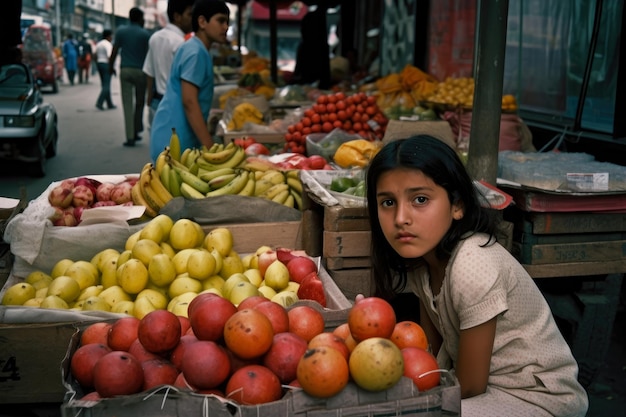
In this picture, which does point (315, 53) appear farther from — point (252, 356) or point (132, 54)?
point (252, 356)

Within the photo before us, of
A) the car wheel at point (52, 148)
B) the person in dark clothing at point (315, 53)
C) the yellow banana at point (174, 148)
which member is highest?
the person in dark clothing at point (315, 53)

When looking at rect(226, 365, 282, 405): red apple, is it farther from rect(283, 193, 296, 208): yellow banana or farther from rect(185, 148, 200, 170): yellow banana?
rect(185, 148, 200, 170): yellow banana

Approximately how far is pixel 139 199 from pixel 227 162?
705 mm

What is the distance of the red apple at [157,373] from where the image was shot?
6.31ft

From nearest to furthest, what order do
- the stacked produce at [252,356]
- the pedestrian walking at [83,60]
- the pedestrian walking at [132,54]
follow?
1. the stacked produce at [252,356]
2. the pedestrian walking at [132,54]
3. the pedestrian walking at [83,60]

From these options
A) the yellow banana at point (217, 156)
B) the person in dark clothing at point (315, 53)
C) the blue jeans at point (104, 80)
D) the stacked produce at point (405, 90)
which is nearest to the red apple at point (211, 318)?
the yellow banana at point (217, 156)

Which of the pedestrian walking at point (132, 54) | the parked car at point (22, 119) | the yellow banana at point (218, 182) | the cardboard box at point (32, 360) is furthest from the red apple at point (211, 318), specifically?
the pedestrian walking at point (132, 54)

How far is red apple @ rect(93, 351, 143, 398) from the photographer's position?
1.85 metres

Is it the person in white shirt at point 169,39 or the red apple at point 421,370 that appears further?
the person in white shirt at point 169,39

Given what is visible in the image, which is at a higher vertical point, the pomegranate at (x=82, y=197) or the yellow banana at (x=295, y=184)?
the yellow banana at (x=295, y=184)

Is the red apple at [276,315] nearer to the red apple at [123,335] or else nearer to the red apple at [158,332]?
the red apple at [158,332]

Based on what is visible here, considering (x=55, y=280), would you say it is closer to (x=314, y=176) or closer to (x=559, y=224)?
(x=314, y=176)

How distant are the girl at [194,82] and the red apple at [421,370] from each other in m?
3.74

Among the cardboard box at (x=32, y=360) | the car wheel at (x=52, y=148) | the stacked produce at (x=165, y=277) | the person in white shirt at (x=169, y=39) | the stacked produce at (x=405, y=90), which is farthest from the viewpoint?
the car wheel at (x=52, y=148)
